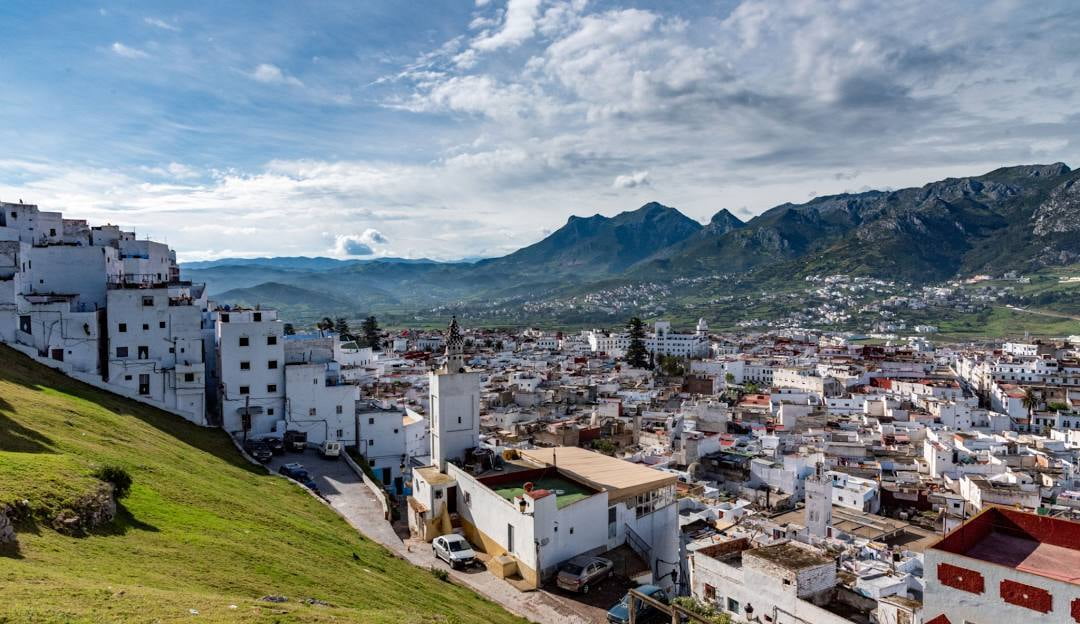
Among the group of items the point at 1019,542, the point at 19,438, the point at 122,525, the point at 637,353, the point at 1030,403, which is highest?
the point at 19,438

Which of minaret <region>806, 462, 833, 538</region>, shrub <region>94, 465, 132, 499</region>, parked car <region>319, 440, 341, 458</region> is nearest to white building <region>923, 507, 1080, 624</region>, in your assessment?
shrub <region>94, 465, 132, 499</region>

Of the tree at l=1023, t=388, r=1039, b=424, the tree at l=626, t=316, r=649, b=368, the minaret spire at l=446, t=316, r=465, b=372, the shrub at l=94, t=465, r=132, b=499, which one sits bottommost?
the tree at l=1023, t=388, r=1039, b=424

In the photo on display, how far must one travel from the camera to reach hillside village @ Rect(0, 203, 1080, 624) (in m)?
15.6

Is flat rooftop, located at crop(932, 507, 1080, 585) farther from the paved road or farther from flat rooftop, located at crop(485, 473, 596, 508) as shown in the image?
flat rooftop, located at crop(485, 473, 596, 508)

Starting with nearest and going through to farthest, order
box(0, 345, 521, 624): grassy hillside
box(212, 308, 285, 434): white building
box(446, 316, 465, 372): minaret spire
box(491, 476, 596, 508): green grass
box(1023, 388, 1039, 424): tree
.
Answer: box(0, 345, 521, 624): grassy hillside
box(491, 476, 596, 508): green grass
box(446, 316, 465, 372): minaret spire
box(212, 308, 285, 434): white building
box(1023, 388, 1039, 424): tree

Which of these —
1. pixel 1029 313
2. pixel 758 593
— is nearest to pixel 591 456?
pixel 758 593

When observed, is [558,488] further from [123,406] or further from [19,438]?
[123,406]

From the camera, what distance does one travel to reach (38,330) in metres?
29.7

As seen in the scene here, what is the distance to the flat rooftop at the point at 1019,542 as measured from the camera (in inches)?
486

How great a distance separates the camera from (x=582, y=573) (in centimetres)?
1886

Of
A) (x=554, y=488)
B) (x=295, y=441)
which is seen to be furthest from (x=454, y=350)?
(x=295, y=441)

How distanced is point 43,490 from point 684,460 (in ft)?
115

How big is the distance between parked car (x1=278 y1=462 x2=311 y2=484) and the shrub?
36.9 feet

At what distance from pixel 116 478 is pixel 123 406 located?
14.7m
